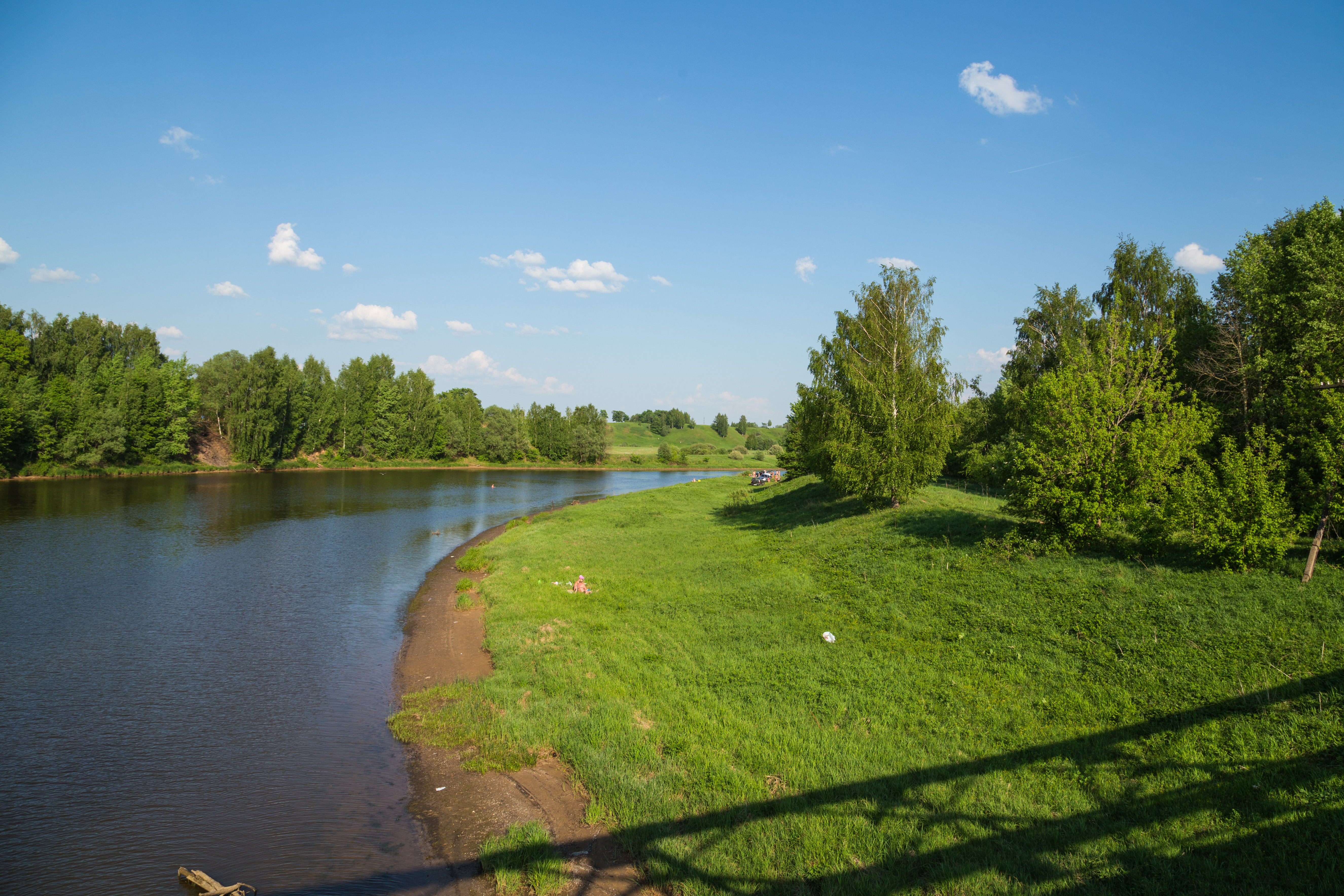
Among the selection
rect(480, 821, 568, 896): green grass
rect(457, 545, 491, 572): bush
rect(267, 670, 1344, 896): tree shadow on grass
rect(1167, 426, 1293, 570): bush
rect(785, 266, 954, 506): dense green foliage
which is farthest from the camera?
rect(457, 545, 491, 572): bush

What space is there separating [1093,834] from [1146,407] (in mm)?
13235

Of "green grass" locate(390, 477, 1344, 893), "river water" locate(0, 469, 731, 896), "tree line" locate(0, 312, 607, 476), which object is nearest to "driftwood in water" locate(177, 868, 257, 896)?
"river water" locate(0, 469, 731, 896)

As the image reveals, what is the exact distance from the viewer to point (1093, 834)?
25.6ft

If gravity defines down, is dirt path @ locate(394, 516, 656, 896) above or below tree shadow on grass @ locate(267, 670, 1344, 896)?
below

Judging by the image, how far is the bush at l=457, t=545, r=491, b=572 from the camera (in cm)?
3084

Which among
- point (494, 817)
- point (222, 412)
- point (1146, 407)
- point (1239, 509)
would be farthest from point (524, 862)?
point (222, 412)

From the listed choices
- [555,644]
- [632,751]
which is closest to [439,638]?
[555,644]

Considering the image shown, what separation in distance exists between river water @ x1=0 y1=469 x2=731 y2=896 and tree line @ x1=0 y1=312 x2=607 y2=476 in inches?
1541

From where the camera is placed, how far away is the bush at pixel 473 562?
30.8 m

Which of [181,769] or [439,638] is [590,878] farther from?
[439,638]

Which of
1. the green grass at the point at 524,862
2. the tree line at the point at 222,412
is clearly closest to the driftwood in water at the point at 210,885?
the green grass at the point at 524,862

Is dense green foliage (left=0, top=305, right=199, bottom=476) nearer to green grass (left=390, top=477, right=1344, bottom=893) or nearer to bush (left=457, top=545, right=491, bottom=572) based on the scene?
bush (left=457, top=545, right=491, bottom=572)

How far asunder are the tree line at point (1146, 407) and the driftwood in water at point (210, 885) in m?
18.2

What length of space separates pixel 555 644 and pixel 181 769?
329 inches
